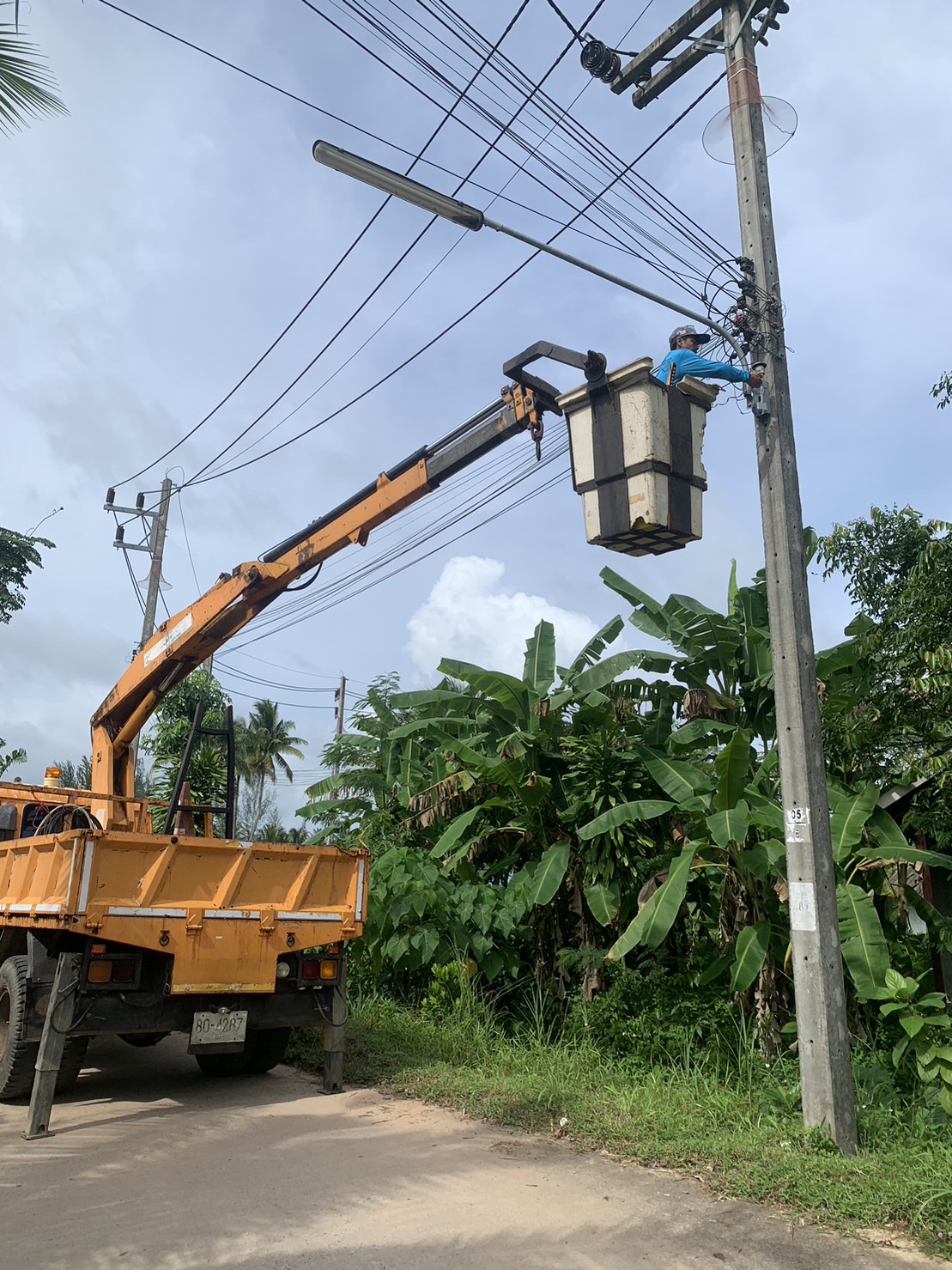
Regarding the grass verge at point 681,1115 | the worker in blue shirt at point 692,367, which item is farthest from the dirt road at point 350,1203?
the worker in blue shirt at point 692,367

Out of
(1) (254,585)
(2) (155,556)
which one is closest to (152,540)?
(2) (155,556)

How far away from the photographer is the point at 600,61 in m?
8.09

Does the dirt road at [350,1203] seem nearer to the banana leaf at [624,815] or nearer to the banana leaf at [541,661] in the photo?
the banana leaf at [624,815]

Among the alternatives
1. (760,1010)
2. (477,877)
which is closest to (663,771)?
(760,1010)

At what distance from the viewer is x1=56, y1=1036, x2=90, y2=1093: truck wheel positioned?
733 centimetres

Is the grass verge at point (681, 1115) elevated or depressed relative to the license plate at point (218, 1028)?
depressed

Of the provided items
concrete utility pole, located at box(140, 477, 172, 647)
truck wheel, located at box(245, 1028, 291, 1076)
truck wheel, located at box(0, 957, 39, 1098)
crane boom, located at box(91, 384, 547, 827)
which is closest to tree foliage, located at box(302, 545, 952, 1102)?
truck wheel, located at box(245, 1028, 291, 1076)

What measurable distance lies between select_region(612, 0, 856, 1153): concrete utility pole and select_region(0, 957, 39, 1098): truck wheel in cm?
544

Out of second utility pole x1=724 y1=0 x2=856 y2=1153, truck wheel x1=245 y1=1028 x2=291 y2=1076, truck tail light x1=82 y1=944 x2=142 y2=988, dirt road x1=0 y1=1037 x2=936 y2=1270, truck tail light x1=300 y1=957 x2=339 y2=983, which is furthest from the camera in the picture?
truck wheel x1=245 y1=1028 x2=291 y2=1076

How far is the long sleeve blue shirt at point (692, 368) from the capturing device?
20.7 ft

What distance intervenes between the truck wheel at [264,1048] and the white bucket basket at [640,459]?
536cm

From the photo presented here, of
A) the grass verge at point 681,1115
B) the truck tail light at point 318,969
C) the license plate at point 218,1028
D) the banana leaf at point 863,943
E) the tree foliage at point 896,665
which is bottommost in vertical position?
the grass verge at point 681,1115

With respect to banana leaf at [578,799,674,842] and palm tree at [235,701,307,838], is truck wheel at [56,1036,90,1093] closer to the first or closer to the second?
banana leaf at [578,799,674,842]

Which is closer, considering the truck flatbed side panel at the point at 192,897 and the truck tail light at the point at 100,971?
the truck flatbed side panel at the point at 192,897
